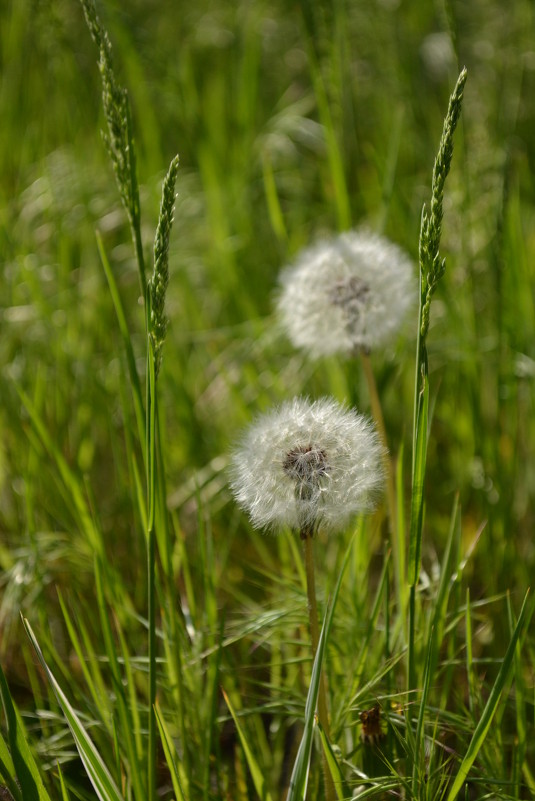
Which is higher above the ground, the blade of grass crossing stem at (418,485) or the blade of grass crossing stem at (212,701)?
the blade of grass crossing stem at (418,485)

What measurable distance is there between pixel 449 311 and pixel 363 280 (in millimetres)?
343

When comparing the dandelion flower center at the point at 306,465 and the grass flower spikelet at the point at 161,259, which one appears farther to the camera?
the dandelion flower center at the point at 306,465

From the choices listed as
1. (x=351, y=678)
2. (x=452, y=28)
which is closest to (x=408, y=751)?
(x=351, y=678)

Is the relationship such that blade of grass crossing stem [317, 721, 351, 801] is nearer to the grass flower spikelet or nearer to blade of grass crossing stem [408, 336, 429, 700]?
blade of grass crossing stem [408, 336, 429, 700]

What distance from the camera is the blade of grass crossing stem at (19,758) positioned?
1028mm

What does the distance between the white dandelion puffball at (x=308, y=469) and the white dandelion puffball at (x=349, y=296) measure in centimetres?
45

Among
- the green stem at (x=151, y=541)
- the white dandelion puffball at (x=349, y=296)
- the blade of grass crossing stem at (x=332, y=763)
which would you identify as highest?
the white dandelion puffball at (x=349, y=296)

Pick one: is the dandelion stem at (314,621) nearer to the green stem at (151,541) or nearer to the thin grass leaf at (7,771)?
the green stem at (151,541)

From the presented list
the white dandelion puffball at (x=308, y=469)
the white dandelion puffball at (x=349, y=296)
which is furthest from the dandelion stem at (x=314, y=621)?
the white dandelion puffball at (x=349, y=296)

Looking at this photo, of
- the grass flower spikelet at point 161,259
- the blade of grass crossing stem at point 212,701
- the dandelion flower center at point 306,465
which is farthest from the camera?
the blade of grass crossing stem at point 212,701

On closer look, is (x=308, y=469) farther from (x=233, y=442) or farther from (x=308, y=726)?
(x=308, y=726)

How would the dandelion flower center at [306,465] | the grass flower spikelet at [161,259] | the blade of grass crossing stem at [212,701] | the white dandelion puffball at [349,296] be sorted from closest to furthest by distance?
the grass flower spikelet at [161,259] < the dandelion flower center at [306,465] < the blade of grass crossing stem at [212,701] < the white dandelion puffball at [349,296]

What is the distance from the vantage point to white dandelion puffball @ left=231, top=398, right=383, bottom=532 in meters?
1.12

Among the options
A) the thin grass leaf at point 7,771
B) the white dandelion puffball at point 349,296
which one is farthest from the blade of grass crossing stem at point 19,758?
the white dandelion puffball at point 349,296
